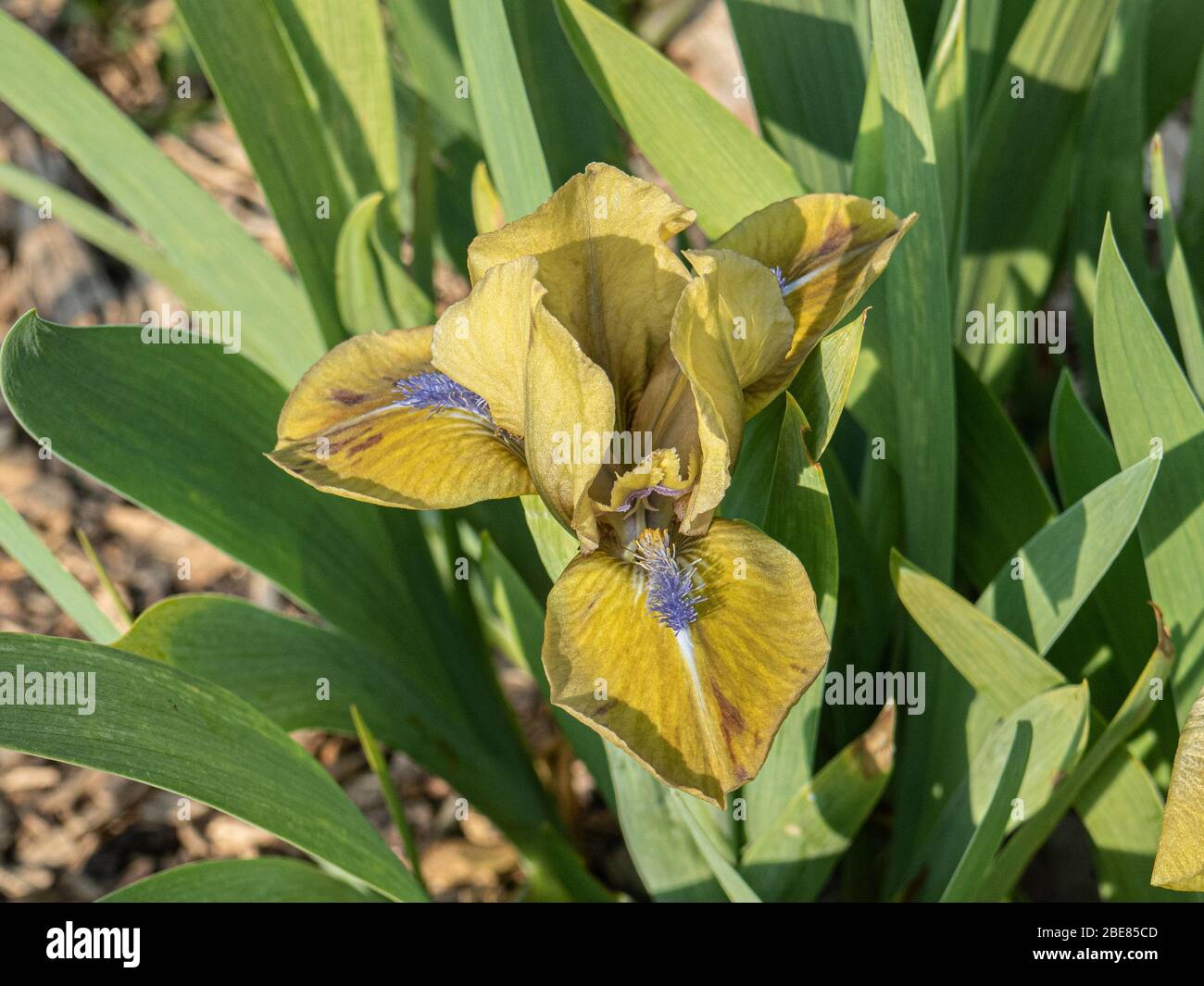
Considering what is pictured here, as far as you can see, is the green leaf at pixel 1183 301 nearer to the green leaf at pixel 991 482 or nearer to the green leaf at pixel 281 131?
the green leaf at pixel 991 482

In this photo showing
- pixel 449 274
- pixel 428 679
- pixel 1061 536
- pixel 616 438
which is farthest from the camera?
pixel 449 274

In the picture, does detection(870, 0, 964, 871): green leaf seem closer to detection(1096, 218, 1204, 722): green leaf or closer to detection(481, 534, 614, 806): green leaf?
detection(1096, 218, 1204, 722): green leaf

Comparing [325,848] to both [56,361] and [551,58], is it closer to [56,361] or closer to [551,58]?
[56,361]

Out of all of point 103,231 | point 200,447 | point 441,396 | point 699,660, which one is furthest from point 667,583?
point 103,231

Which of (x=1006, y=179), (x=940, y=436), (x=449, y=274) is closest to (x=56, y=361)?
(x=940, y=436)

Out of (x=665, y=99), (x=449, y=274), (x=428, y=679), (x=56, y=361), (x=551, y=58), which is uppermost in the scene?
(x=449, y=274)

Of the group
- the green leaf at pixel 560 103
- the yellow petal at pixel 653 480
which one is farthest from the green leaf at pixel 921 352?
the green leaf at pixel 560 103
